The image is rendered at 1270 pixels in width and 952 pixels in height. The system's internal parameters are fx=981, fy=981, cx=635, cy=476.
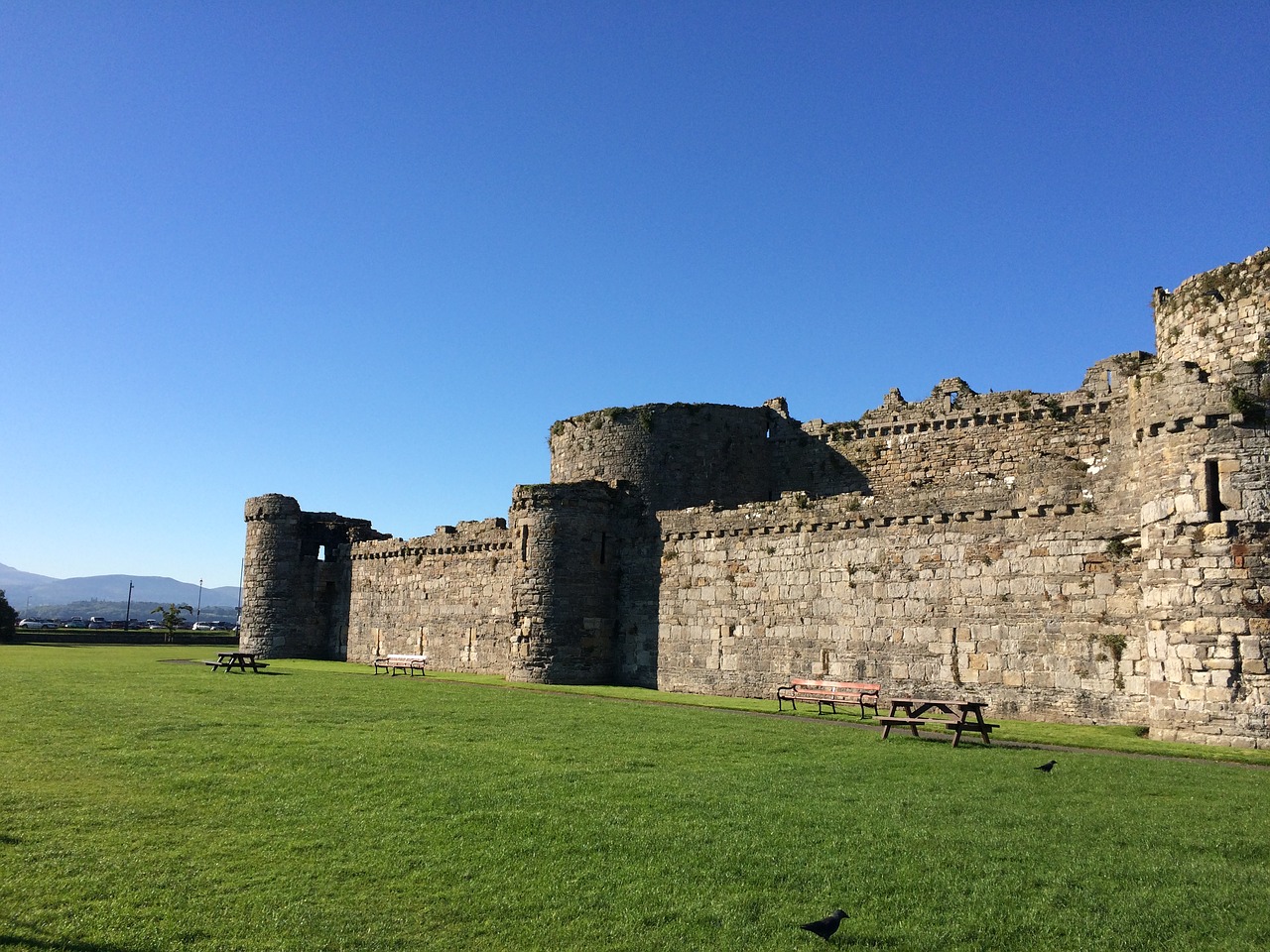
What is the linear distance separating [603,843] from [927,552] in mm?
13800

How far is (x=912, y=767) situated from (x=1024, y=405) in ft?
52.6

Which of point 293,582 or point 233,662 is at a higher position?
point 293,582

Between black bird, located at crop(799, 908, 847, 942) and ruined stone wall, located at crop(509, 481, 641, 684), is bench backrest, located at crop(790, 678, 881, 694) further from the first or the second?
black bird, located at crop(799, 908, 847, 942)

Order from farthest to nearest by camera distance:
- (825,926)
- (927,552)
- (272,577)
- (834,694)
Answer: (272,577), (927,552), (834,694), (825,926)

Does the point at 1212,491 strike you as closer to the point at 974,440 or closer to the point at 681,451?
the point at 974,440

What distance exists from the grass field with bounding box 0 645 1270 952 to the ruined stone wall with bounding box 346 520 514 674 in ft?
58.3

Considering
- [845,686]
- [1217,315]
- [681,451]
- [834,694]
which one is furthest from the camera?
[681,451]

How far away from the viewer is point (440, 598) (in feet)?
116

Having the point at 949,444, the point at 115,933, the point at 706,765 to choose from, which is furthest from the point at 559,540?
the point at 115,933

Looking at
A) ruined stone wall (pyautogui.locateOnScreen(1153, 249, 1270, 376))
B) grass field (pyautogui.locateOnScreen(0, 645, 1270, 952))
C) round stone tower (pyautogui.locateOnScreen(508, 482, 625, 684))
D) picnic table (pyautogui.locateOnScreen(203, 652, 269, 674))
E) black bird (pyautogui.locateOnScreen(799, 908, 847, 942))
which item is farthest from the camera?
picnic table (pyautogui.locateOnScreen(203, 652, 269, 674))

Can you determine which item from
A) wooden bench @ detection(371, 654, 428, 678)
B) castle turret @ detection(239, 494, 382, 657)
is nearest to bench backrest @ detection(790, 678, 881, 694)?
wooden bench @ detection(371, 654, 428, 678)

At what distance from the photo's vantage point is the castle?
611 inches

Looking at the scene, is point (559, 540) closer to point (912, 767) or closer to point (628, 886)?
point (912, 767)

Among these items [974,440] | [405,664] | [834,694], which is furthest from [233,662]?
[974,440]
